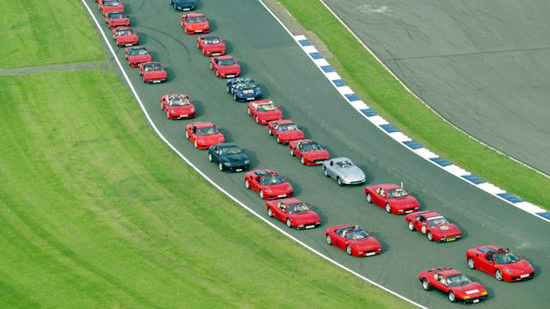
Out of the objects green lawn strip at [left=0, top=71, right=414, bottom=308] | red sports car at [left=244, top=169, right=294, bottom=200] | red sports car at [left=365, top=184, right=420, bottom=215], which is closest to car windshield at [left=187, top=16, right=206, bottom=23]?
green lawn strip at [left=0, top=71, right=414, bottom=308]

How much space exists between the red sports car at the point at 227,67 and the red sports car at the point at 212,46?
11.0 feet

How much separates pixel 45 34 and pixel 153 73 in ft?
54.8

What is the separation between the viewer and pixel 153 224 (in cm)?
6825

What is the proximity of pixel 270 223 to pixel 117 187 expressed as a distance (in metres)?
12.1

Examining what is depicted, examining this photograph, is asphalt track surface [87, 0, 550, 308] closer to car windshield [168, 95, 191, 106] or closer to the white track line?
the white track line

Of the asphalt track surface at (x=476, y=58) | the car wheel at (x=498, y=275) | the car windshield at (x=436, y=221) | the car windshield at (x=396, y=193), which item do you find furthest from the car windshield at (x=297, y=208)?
the asphalt track surface at (x=476, y=58)

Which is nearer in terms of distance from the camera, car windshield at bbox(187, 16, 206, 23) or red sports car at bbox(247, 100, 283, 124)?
red sports car at bbox(247, 100, 283, 124)

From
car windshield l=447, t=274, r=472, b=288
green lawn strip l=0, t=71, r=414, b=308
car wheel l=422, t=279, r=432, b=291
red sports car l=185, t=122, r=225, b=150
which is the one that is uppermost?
car windshield l=447, t=274, r=472, b=288

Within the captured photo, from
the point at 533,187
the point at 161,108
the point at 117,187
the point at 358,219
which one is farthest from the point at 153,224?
the point at 533,187

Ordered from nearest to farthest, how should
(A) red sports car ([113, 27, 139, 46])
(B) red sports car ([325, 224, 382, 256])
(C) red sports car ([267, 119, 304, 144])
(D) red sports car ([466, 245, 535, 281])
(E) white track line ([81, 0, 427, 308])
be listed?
(D) red sports car ([466, 245, 535, 281]) → (E) white track line ([81, 0, 427, 308]) → (B) red sports car ([325, 224, 382, 256]) → (C) red sports car ([267, 119, 304, 144]) → (A) red sports car ([113, 27, 139, 46])

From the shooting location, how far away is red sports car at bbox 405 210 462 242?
64.2 m

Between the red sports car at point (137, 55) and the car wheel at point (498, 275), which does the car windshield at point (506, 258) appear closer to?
the car wheel at point (498, 275)

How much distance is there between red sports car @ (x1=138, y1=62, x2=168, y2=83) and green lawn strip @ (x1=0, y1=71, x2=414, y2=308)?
2.25m

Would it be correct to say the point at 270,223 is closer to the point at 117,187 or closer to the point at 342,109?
the point at 117,187
